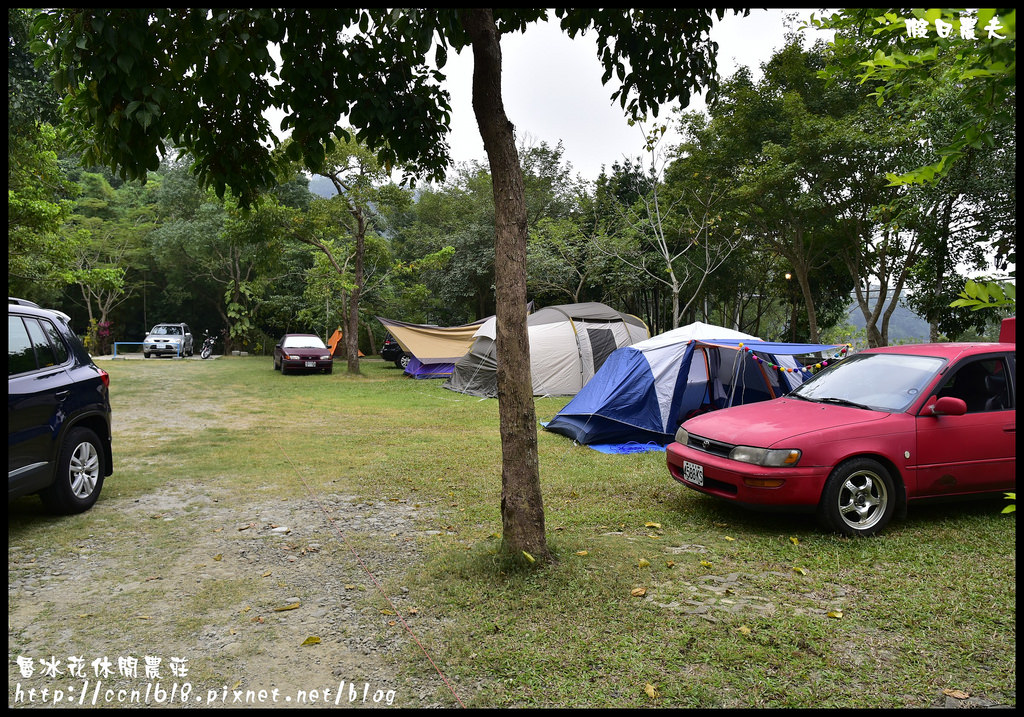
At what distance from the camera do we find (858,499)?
190 inches

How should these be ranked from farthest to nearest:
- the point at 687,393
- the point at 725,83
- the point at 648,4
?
the point at 725,83, the point at 687,393, the point at 648,4

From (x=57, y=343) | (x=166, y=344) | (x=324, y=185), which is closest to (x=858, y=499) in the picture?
(x=57, y=343)

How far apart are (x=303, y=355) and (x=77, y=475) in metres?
15.8

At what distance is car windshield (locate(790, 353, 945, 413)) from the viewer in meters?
5.17

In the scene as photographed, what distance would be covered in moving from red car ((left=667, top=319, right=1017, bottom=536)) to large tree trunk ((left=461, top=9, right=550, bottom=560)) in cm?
181

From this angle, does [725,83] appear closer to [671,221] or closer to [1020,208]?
[671,221]

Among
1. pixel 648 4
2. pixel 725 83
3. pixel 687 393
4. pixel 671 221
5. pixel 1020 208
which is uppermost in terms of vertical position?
pixel 725 83

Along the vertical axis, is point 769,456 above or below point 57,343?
below

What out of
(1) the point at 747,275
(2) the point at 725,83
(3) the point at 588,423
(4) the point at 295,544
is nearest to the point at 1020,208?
(4) the point at 295,544

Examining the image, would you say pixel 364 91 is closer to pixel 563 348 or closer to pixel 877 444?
pixel 877 444

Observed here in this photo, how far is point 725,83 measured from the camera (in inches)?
697

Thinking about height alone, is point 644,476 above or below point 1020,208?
below

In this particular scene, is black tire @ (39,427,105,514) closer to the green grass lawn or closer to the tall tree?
the green grass lawn

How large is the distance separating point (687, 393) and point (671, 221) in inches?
550
